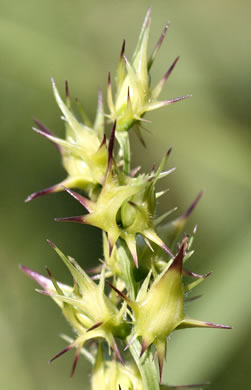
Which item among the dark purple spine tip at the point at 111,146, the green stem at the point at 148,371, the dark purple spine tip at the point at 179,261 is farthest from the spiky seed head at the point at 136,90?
the green stem at the point at 148,371

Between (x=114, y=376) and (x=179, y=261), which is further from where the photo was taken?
(x=114, y=376)

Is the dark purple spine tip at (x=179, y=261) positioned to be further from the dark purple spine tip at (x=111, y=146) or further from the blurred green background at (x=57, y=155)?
the blurred green background at (x=57, y=155)

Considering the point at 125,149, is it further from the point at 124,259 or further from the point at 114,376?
the point at 114,376

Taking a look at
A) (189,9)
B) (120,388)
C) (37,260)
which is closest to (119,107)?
(120,388)

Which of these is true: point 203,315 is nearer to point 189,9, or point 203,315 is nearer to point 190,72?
point 190,72

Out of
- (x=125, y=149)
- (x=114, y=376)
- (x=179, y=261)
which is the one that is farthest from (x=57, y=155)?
(x=179, y=261)
